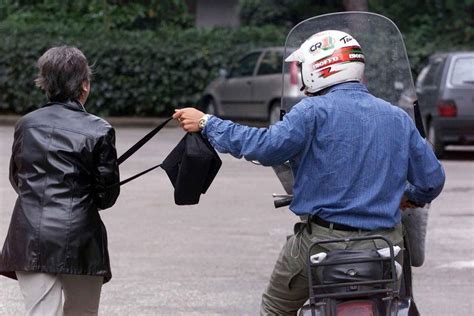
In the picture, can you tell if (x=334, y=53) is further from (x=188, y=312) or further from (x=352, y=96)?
(x=188, y=312)

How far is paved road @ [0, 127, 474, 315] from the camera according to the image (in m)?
7.88

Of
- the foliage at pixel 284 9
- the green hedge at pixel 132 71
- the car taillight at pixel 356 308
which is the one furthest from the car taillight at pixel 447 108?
the foliage at pixel 284 9

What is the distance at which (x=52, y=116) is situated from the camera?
16.3 ft

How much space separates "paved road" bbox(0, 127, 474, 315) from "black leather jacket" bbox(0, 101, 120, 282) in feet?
8.81

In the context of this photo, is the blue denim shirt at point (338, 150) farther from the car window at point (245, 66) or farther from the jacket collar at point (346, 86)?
the car window at point (245, 66)

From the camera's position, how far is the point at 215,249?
9.79m

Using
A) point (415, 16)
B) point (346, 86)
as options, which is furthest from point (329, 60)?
point (415, 16)

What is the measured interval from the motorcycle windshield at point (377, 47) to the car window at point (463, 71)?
1231 cm

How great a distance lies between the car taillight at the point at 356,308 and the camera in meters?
4.37

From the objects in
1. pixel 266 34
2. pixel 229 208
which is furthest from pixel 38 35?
pixel 229 208

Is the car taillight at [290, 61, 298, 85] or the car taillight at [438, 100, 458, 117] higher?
the car taillight at [290, 61, 298, 85]

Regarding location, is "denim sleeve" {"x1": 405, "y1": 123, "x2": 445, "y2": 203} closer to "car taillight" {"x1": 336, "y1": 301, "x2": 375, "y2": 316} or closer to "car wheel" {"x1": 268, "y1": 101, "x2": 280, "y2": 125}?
"car taillight" {"x1": 336, "y1": 301, "x2": 375, "y2": 316}

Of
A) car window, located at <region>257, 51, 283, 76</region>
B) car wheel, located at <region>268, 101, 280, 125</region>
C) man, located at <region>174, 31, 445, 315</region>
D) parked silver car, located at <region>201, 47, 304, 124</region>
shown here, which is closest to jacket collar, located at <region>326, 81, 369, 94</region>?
man, located at <region>174, 31, 445, 315</region>

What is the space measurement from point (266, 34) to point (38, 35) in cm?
477
